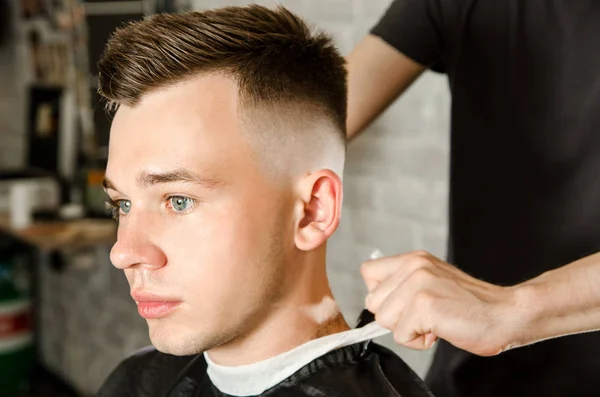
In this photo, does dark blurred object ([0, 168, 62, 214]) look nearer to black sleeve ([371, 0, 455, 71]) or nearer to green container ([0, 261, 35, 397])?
green container ([0, 261, 35, 397])

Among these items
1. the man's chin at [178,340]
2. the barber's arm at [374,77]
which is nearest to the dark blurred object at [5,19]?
the barber's arm at [374,77]

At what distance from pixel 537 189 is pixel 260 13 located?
1.89 ft

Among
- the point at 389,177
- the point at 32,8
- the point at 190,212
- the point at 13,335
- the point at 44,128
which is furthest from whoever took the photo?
the point at 32,8

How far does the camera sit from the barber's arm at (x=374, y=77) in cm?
142

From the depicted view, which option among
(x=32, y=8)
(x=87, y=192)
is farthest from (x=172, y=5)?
(x=32, y=8)

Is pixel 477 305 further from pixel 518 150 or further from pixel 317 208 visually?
pixel 518 150

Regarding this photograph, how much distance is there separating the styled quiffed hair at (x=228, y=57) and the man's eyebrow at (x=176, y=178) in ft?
0.38

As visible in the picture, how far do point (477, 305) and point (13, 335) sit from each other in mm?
3154

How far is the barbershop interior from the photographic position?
204cm

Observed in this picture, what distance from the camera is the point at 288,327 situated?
1081mm

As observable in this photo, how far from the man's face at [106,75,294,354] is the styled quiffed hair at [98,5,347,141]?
0.02m

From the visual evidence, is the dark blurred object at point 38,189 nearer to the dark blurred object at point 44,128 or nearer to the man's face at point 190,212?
the dark blurred object at point 44,128

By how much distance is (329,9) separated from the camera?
7.25 feet

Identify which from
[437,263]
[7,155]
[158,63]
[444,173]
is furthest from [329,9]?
[7,155]
